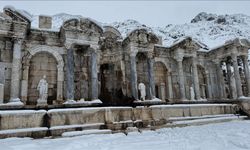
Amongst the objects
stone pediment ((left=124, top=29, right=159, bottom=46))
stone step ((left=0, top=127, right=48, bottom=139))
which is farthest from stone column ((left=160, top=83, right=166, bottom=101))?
stone step ((left=0, top=127, right=48, bottom=139))

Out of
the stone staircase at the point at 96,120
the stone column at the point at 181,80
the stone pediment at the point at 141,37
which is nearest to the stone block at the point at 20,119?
the stone staircase at the point at 96,120

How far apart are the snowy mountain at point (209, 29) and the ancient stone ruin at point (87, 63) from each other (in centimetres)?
5023

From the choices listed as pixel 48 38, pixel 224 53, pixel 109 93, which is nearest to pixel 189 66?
pixel 224 53

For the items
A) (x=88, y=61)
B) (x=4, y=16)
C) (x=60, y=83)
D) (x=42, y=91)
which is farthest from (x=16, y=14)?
(x=88, y=61)

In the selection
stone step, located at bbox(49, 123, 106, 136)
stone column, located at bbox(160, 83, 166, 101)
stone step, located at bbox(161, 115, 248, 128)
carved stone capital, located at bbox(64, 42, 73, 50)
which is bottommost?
stone step, located at bbox(161, 115, 248, 128)

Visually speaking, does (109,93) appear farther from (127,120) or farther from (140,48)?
(127,120)

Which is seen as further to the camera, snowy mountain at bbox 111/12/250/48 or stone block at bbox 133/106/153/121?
snowy mountain at bbox 111/12/250/48

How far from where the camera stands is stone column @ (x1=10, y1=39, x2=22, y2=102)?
11.7 m

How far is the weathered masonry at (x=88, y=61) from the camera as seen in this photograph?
12578 millimetres

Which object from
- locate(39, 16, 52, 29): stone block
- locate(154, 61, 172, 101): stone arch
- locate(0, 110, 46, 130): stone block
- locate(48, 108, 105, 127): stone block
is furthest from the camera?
locate(154, 61, 172, 101): stone arch

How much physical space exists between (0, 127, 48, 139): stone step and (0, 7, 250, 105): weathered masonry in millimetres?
6348

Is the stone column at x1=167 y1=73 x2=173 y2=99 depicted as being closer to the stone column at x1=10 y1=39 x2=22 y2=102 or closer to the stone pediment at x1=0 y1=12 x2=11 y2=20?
the stone column at x1=10 y1=39 x2=22 y2=102

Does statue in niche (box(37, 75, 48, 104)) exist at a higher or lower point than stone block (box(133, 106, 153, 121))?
higher

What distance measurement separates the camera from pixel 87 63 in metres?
15.2
